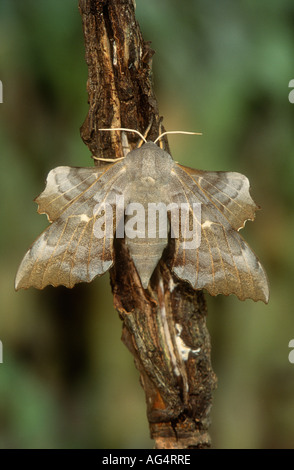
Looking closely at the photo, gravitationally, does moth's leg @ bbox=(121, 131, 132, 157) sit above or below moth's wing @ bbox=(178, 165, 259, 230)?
above

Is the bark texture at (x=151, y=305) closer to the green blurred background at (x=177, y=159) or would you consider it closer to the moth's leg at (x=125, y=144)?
the moth's leg at (x=125, y=144)

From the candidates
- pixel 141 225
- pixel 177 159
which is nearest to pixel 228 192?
pixel 141 225

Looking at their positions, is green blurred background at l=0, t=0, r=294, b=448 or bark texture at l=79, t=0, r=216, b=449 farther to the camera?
green blurred background at l=0, t=0, r=294, b=448

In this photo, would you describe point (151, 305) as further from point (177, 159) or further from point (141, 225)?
point (177, 159)

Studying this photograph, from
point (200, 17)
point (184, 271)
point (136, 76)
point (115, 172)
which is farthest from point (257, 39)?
point (184, 271)

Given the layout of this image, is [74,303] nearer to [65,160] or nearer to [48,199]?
[65,160]

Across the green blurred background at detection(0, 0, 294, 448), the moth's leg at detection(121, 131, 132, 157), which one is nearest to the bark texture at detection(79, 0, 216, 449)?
the moth's leg at detection(121, 131, 132, 157)

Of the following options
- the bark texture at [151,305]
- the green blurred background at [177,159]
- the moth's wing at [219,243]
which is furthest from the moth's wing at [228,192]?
the green blurred background at [177,159]

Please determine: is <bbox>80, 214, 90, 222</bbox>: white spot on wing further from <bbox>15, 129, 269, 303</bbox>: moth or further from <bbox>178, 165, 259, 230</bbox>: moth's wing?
<bbox>178, 165, 259, 230</bbox>: moth's wing
